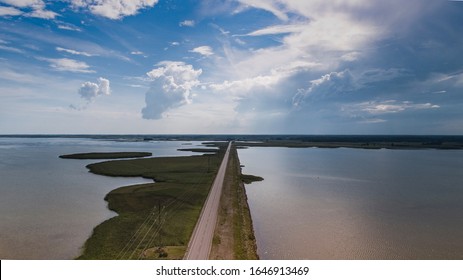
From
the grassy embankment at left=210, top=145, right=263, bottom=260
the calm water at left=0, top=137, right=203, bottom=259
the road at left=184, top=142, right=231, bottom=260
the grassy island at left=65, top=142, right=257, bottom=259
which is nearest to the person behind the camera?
the road at left=184, top=142, right=231, bottom=260

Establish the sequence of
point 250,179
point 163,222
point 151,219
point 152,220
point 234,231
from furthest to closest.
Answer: point 250,179 < point 151,219 < point 152,220 < point 163,222 < point 234,231

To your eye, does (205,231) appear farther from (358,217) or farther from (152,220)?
(358,217)

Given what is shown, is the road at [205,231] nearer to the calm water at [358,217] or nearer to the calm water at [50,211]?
the calm water at [358,217]

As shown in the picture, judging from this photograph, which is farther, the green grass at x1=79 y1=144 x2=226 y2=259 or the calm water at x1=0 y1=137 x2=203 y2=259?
the calm water at x1=0 y1=137 x2=203 y2=259

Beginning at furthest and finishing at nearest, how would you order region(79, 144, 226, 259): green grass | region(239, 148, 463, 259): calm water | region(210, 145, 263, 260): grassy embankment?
region(239, 148, 463, 259): calm water, region(79, 144, 226, 259): green grass, region(210, 145, 263, 260): grassy embankment

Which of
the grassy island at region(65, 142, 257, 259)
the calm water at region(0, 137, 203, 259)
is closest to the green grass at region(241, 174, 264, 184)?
the grassy island at region(65, 142, 257, 259)

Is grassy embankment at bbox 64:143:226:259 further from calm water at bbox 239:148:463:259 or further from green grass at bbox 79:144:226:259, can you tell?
calm water at bbox 239:148:463:259

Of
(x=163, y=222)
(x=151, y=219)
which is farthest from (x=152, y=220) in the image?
(x=163, y=222)
